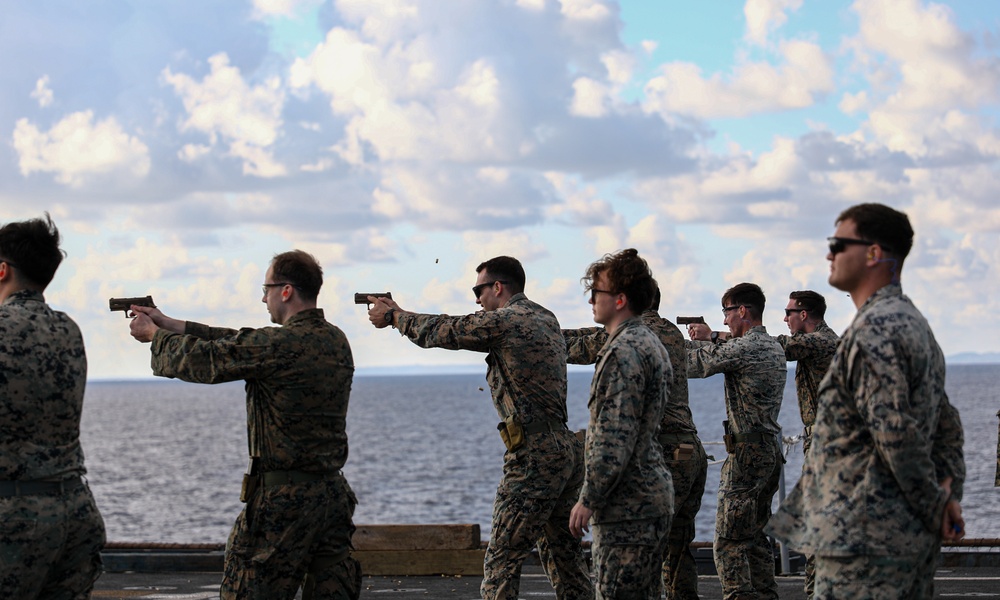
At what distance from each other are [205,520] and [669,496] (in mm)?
40271

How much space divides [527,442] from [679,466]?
1250mm

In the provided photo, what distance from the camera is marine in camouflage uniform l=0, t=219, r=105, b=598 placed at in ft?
19.1

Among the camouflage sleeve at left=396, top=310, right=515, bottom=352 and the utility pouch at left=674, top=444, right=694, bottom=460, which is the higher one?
the camouflage sleeve at left=396, top=310, right=515, bottom=352

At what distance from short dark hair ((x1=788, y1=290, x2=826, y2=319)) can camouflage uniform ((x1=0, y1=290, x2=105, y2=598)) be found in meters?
6.33

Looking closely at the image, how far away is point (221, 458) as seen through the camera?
79.5 metres

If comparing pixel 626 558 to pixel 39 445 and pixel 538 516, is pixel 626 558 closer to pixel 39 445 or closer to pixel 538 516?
pixel 538 516

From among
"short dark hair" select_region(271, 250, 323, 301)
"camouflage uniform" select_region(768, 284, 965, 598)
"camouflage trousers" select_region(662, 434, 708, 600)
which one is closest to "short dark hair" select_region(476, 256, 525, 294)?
"camouflage trousers" select_region(662, 434, 708, 600)

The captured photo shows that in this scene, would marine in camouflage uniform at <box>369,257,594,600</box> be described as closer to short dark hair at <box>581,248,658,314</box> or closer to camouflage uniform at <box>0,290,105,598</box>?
short dark hair at <box>581,248,658,314</box>

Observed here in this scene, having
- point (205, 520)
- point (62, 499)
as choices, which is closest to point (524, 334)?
point (62, 499)

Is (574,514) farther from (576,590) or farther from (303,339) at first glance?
(576,590)

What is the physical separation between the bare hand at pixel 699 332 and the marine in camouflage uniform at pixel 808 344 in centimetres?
61

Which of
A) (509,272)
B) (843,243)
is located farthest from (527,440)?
(843,243)

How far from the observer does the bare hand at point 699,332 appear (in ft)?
34.8

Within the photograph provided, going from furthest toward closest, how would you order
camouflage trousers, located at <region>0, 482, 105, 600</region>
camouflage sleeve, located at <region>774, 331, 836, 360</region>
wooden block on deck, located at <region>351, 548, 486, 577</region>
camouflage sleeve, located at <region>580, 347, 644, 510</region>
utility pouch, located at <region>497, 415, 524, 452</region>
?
wooden block on deck, located at <region>351, 548, 486, 577</region> < camouflage sleeve, located at <region>774, 331, 836, 360</region> < utility pouch, located at <region>497, 415, 524, 452</region> < camouflage sleeve, located at <region>580, 347, 644, 510</region> < camouflage trousers, located at <region>0, 482, 105, 600</region>
